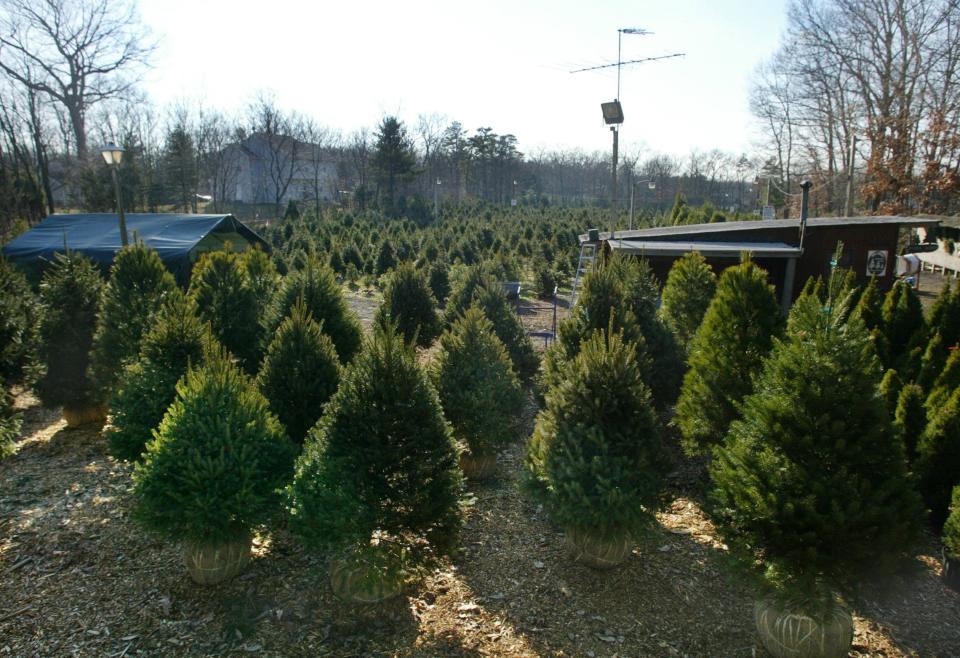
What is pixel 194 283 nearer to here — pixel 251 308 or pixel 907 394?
pixel 251 308

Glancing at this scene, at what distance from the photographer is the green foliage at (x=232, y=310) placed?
9367 mm

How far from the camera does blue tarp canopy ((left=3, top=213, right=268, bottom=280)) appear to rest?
1800 cm

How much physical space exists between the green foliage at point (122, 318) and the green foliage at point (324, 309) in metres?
1.48

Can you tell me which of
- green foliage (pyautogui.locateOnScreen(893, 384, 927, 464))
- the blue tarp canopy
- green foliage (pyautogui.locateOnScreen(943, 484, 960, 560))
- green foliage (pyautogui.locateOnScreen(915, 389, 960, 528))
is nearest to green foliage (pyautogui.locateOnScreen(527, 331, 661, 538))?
green foliage (pyautogui.locateOnScreen(943, 484, 960, 560))

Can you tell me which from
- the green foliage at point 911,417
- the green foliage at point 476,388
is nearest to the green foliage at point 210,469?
the green foliage at point 476,388

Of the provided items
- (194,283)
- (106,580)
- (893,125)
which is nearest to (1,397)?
(106,580)

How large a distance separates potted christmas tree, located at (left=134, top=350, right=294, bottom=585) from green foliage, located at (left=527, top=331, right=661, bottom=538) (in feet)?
7.17

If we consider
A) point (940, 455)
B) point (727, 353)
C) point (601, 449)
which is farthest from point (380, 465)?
point (940, 455)

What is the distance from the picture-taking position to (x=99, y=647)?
4277 millimetres

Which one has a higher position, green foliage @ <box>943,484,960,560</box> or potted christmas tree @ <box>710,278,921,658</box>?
potted christmas tree @ <box>710,278,921,658</box>

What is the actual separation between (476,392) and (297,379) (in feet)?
6.12

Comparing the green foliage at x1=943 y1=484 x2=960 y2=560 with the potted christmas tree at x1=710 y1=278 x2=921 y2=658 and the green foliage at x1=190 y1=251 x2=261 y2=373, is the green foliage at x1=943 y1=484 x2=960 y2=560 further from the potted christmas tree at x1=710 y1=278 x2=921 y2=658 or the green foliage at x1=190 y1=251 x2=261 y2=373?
the green foliage at x1=190 y1=251 x2=261 y2=373

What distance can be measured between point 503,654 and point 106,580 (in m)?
3.40

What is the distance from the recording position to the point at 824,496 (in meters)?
3.73
